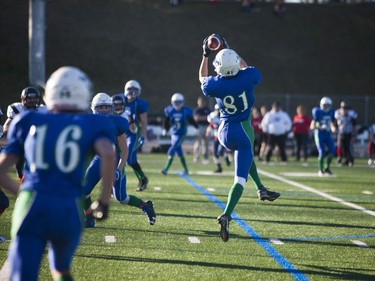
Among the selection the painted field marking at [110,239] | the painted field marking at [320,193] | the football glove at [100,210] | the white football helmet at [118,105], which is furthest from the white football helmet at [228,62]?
the football glove at [100,210]

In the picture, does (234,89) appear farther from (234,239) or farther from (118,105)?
(118,105)

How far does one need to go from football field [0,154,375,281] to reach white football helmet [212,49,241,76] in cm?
172

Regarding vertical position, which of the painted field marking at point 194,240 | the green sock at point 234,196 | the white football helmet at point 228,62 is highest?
the white football helmet at point 228,62

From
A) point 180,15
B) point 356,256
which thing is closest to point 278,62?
point 180,15

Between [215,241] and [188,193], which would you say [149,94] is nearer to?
[188,193]

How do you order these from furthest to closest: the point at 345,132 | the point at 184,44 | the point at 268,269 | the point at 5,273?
1. the point at 184,44
2. the point at 345,132
3. the point at 268,269
4. the point at 5,273

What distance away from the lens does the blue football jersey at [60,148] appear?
3754mm

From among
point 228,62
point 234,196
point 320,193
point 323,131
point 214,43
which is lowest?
point 320,193

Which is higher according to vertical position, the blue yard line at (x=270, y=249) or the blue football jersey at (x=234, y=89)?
the blue football jersey at (x=234, y=89)

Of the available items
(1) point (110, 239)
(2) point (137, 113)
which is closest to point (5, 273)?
(1) point (110, 239)

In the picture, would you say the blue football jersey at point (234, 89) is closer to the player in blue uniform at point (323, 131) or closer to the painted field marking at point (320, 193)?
the painted field marking at point (320, 193)

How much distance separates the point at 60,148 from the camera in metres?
3.75

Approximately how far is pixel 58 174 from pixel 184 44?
120 feet

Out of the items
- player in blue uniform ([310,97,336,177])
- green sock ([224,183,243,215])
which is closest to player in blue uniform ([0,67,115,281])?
green sock ([224,183,243,215])
